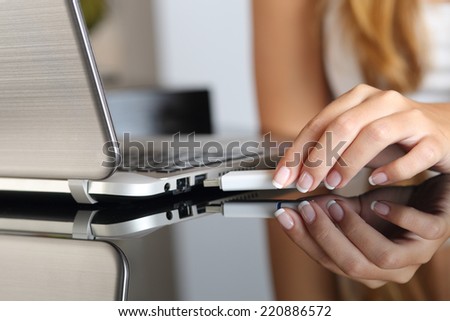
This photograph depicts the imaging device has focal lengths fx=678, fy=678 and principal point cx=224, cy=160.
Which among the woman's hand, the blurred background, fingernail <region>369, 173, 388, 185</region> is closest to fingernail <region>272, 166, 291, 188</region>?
the woman's hand

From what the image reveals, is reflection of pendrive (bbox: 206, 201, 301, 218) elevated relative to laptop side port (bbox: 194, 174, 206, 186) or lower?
lower

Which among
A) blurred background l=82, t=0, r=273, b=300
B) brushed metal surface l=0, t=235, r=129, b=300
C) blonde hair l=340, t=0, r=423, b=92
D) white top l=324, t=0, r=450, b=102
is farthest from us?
blurred background l=82, t=0, r=273, b=300

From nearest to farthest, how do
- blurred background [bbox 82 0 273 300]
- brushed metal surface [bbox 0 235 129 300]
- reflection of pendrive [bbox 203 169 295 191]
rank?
brushed metal surface [bbox 0 235 129 300] < reflection of pendrive [bbox 203 169 295 191] < blurred background [bbox 82 0 273 300]

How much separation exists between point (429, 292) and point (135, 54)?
284 centimetres

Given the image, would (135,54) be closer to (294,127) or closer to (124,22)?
(124,22)

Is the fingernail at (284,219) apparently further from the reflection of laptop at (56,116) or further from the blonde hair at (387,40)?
the blonde hair at (387,40)

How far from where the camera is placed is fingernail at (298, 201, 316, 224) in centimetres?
59

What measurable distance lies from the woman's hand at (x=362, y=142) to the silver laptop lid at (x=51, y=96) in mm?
183

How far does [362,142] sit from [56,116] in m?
0.31

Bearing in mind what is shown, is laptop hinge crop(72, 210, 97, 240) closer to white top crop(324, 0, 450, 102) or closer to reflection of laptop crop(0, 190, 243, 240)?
reflection of laptop crop(0, 190, 243, 240)

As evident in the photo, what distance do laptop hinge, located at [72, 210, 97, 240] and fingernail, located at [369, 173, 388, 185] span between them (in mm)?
288

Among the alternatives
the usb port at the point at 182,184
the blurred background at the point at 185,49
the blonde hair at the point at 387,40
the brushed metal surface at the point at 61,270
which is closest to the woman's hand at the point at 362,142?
the usb port at the point at 182,184

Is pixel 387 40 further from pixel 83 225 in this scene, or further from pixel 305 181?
pixel 83 225

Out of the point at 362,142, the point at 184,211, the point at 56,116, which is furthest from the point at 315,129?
the point at 56,116
